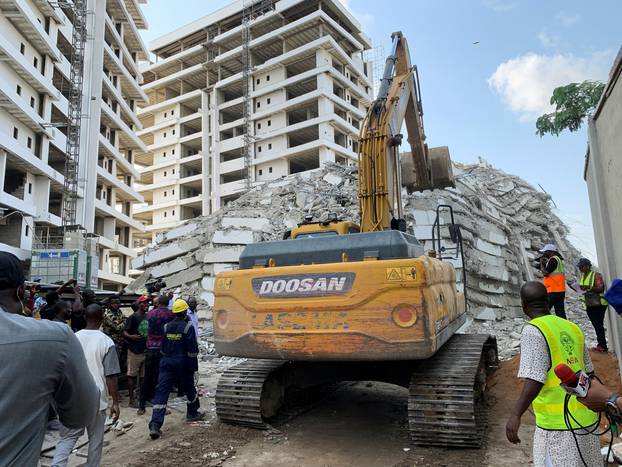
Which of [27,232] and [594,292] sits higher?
[27,232]

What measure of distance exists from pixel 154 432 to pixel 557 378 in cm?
→ 454

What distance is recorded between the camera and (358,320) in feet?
15.0

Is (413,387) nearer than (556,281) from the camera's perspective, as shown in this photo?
Yes

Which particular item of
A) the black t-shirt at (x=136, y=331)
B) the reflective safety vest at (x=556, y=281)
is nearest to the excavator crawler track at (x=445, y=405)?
the reflective safety vest at (x=556, y=281)

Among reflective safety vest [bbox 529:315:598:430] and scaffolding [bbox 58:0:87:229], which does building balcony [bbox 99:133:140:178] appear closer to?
scaffolding [bbox 58:0:87:229]

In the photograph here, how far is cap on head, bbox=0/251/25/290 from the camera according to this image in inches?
66.9

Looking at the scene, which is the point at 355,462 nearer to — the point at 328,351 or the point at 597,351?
the point at 328,351

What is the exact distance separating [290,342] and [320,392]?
115 inches

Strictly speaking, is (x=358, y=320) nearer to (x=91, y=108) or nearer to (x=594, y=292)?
(x=594, y=292)

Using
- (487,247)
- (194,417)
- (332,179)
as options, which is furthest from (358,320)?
(332,179)

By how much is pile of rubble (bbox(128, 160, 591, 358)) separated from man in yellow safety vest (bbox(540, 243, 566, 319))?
3.53 metres

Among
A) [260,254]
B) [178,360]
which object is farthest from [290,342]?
[178,360]

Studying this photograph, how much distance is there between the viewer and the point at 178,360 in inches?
234

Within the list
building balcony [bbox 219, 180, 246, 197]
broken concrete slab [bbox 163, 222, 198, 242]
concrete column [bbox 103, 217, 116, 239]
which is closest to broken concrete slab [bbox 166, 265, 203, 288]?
broken concrete slab [bbox 163, 222, 198, 242]
